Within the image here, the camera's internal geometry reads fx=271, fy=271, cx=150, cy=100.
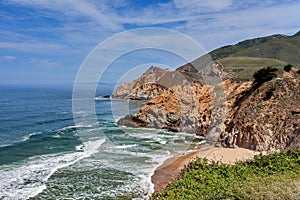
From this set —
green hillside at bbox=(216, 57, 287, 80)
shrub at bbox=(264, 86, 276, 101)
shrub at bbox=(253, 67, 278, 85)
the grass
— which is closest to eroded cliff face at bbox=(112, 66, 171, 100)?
green hillside at bbox=(216, 57, 287, 80)

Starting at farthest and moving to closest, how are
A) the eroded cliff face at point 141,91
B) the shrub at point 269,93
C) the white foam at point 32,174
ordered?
the eroded cliff face at point 141,91, the shrub at point 269,93, the white foam at point 32,174

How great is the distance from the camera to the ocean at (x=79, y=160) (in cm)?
1417

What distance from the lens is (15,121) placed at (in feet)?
117

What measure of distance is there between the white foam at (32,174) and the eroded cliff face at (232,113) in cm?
1151

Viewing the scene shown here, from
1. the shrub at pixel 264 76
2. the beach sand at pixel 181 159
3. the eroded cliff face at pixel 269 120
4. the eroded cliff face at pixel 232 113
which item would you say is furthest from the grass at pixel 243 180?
the shrub at pixel 264 76

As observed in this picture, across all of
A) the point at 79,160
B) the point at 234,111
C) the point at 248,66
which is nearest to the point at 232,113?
the point at 234,111

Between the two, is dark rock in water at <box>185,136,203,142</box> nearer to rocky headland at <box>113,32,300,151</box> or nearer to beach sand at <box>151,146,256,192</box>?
rocky headland at <box>113,32,300,151</box>

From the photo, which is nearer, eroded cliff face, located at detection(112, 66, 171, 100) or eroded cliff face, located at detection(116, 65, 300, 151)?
eroded cliff face, located at detection(116, 65, 300, 151)

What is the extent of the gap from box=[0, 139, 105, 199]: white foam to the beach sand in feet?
20.5

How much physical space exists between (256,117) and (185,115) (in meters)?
13.3

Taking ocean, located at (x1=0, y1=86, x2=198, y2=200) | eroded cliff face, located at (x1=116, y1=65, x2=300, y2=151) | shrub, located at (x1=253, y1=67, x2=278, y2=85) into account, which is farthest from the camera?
shrub, located at (x1=253, y1=67, x2=278, y2=85)

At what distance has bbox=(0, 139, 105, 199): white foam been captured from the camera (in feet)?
45.7

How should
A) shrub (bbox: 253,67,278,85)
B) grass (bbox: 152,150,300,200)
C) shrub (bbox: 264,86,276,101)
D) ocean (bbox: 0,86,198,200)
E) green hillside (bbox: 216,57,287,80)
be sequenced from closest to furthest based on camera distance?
grass (bbox: 152,150,300,200), ocean (bbox: 0,86,198,200), shrub (bbox: 264,86,276,101), shrub (bbox: 253,67,278,85), green hillside (bbox: 216,57,287,80)

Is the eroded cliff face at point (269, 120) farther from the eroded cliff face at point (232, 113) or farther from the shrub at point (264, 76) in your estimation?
the shrub at point (264, 76)
